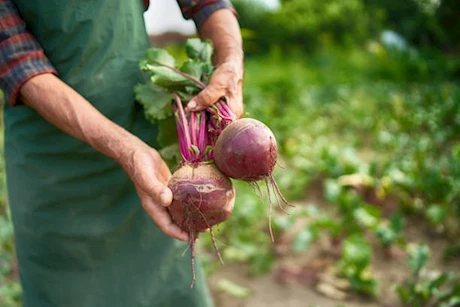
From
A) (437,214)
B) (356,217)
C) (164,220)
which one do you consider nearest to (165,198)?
(164,220)

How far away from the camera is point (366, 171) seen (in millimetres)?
3332

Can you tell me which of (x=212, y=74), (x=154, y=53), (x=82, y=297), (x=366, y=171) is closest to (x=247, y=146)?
(x=212, y=74)

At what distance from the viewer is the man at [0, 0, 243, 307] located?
1.46 m

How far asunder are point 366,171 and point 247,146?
2171 millimetres

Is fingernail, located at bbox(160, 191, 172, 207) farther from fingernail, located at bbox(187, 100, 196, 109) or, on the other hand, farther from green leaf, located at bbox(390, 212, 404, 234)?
green leaf, located at bbox(390, 212, 404, 234)

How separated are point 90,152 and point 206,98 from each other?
457 mm

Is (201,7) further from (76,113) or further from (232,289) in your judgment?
(232,289)

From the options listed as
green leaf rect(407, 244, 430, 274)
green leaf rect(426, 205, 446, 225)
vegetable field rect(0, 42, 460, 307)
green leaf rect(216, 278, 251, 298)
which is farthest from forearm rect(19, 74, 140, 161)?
green leaf rect(426, 205, 446, 225)

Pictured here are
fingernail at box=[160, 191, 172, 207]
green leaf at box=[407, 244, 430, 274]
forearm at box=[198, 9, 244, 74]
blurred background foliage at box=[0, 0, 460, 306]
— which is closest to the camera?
fingernail at box=[160, 191, 172, 207]

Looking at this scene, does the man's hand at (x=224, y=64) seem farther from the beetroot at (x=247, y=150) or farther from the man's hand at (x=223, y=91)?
the beetroot at (x=247, y=150)

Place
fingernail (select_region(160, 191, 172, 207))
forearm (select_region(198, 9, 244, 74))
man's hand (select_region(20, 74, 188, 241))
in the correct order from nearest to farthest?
fingernail (select_region(160, 191, 172, 207)) < man's hand (select_region(20, 74, 188, 241)) < forearm (select_region(198, 9, 244, 74))

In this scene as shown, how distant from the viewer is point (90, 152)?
1.69m

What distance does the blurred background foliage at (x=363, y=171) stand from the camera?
272cm

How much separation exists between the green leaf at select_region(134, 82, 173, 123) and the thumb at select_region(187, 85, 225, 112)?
13 centimetres
